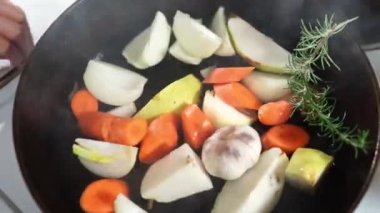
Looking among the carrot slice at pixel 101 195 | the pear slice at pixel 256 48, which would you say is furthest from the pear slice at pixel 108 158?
the pear slice at pixel 256 48

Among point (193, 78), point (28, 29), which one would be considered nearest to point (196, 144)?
point (193, 78)

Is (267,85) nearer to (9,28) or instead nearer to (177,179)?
(177,179)

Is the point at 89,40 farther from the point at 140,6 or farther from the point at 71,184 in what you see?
the point at 71,184

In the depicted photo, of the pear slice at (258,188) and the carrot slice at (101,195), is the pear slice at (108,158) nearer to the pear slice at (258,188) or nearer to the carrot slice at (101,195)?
the carrot slice at (101,195)

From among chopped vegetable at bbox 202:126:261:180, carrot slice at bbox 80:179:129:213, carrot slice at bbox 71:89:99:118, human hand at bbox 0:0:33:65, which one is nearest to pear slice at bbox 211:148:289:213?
chopped vegetable at bbox 202:126:261:180

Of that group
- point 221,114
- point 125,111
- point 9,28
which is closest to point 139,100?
point 125,111

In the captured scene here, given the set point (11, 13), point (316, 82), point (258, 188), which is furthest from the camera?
point (11, 13)
